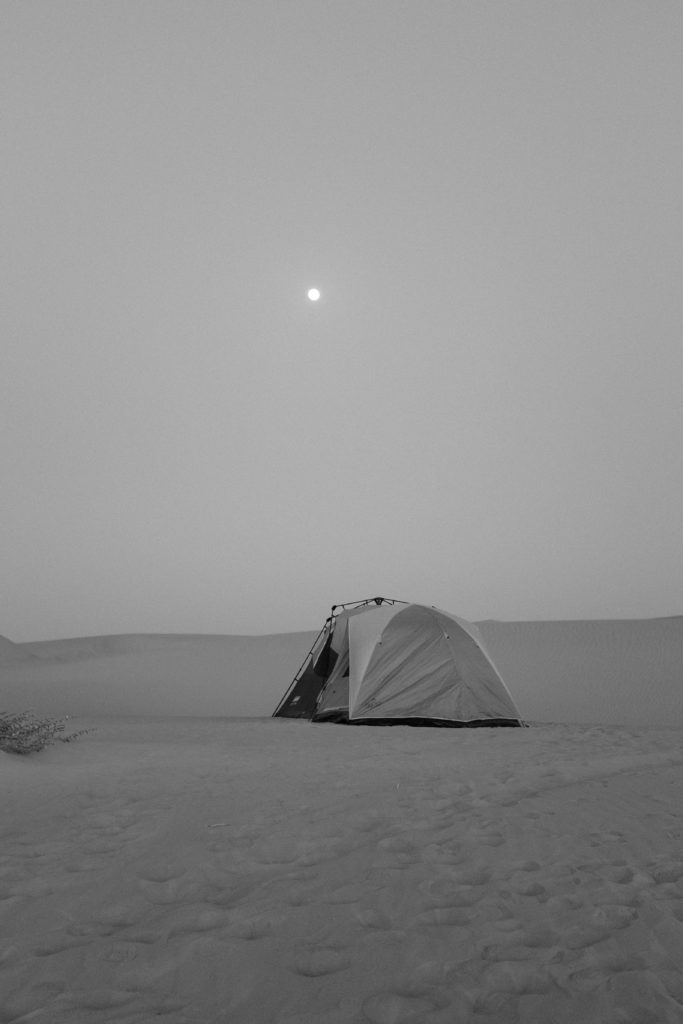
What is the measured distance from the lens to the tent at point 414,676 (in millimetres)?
9727

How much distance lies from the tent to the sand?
14.1 ft

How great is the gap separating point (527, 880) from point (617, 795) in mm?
2143

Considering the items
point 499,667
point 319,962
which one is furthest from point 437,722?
point 499,667

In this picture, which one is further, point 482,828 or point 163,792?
point 163,792

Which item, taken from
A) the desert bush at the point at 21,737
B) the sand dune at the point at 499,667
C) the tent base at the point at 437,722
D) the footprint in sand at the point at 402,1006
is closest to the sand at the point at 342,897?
the footprint in sand at the point at 402,1006

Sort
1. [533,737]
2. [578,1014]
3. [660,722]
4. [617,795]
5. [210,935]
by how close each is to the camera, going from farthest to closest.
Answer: [660,722] < [533,737] < [617,795] < [210,935] < [578,1014]

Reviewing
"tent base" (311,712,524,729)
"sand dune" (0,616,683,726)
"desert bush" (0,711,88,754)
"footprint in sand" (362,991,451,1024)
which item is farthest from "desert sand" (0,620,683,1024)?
"sand dune" (0,616,683,726)

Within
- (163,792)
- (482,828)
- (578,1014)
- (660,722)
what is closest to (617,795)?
(482,828)

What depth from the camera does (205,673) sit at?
80.0ft

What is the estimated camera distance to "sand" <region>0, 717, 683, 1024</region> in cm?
195

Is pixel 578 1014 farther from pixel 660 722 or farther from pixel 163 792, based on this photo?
pixel 660 722

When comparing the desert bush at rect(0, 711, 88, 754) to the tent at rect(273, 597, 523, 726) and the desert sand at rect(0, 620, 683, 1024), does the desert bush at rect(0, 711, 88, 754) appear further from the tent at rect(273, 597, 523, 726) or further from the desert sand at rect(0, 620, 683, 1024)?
the tent at rect(273, 597, 523, 726)

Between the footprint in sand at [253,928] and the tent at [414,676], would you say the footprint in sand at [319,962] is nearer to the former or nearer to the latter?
the footprint in sand at [253,928]

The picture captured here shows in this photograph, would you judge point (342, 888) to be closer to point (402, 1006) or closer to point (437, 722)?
point (402, 1006)
